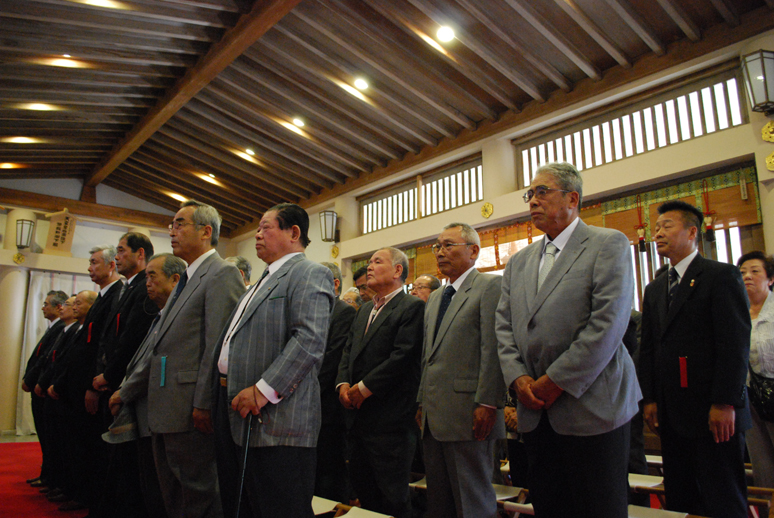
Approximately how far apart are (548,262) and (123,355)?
2.21 m

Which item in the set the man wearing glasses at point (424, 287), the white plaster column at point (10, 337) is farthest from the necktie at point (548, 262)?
the white plaster column at point (10, 337)

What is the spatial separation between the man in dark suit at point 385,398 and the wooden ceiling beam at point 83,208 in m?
8.95

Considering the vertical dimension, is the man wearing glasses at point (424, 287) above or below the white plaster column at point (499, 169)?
below

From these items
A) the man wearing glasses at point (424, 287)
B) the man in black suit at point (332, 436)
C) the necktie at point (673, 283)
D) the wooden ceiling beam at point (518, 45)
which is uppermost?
the wooden ceiling beam at point (518, 45)

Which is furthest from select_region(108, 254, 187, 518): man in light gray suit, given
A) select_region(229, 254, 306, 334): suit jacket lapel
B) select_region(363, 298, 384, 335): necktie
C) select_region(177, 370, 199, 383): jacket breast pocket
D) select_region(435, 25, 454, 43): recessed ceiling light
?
select_region(435, 25, 454, 43): recessed ceiling light

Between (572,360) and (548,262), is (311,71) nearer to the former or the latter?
(548,262)

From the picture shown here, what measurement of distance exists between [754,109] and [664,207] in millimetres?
2601

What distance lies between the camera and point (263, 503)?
177 cm

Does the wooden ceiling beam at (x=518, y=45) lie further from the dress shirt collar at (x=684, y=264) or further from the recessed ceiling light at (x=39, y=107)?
the recessed ceiling light at (x=39, y=107)

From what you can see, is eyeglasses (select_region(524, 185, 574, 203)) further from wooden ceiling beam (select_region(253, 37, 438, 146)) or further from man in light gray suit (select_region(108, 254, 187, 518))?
wooden ceiling beam (select_region(253, 37, 438, 146))

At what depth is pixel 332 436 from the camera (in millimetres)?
3316

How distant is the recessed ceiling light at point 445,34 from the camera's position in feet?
16.7

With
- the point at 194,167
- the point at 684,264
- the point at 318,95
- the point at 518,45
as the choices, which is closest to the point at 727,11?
the point at 518,45

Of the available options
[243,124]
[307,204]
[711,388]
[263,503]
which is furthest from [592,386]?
[307,204]
